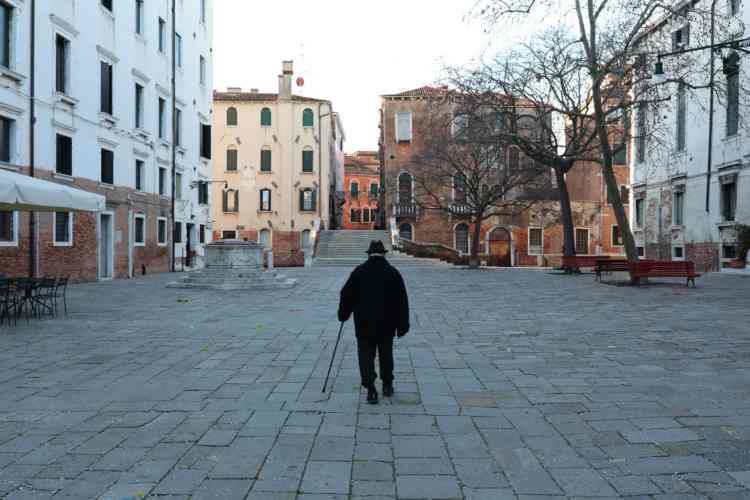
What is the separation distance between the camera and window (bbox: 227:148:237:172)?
1902 inches

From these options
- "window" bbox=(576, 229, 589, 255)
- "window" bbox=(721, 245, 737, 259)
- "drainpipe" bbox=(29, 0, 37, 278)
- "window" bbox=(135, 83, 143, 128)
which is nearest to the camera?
"drainpipe" bbox=(29, 0, 37, 278)

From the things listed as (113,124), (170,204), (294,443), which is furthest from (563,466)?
(170,204)

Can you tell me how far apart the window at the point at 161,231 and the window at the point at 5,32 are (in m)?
11.4

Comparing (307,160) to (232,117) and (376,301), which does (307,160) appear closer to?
(232,117)

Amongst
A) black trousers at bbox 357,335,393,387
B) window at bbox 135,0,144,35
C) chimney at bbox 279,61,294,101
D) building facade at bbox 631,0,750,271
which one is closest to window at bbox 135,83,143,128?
window at bbox 135,0,144,35

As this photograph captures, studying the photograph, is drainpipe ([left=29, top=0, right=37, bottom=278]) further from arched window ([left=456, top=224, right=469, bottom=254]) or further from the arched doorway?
the arched doorway

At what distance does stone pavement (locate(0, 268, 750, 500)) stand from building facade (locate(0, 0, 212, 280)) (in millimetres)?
9572

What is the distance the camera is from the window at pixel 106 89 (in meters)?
23.0

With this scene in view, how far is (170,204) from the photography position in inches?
1172

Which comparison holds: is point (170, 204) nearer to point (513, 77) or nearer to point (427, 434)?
point (513, 77)

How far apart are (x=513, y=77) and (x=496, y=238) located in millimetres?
25585

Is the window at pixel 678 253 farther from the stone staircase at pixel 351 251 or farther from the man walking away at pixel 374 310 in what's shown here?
the man walking away at pixel 374 310

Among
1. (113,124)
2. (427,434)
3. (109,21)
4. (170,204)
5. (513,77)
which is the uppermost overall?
(109,21)

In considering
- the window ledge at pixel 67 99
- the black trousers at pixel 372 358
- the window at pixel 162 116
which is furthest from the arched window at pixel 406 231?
the black trousers at pixel 372 358
